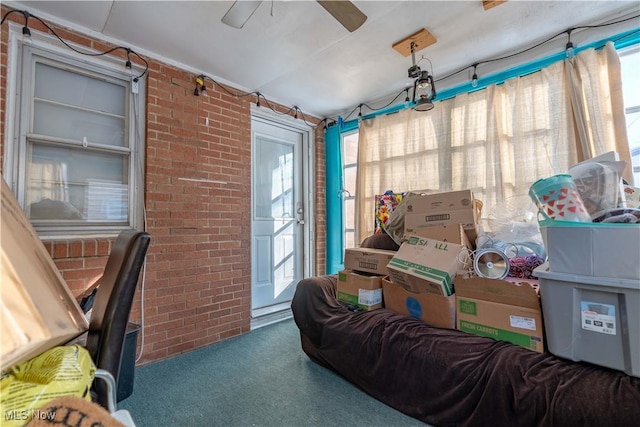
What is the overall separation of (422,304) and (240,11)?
1.90m

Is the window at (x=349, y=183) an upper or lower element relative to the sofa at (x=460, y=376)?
upper

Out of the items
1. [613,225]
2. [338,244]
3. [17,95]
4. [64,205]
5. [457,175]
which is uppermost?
[17,95]

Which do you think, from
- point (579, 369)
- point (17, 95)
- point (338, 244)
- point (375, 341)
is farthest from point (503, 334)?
point (17, 95)

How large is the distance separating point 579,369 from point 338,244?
2612 mm

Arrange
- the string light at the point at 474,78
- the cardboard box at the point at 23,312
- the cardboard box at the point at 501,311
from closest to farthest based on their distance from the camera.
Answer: the cardboard box at the point at 23,312 → the cardboard box at the point at 501,311 → the string light at the point at 474,78

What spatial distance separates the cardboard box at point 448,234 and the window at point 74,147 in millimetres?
2175

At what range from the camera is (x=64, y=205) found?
2.02 metres

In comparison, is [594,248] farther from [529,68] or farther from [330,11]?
[529,68]

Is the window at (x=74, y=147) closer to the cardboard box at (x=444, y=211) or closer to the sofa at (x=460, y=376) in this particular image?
the sofa at (x=460, y=376)

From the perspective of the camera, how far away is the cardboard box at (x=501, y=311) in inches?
52.1

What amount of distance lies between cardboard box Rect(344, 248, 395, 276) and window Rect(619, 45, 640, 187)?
5.51 feet

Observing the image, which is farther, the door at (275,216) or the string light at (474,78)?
the door at (275,216)

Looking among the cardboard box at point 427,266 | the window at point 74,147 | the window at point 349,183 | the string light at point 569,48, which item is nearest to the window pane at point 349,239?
the window at point 349,183

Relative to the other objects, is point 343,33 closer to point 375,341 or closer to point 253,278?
point 375,341
